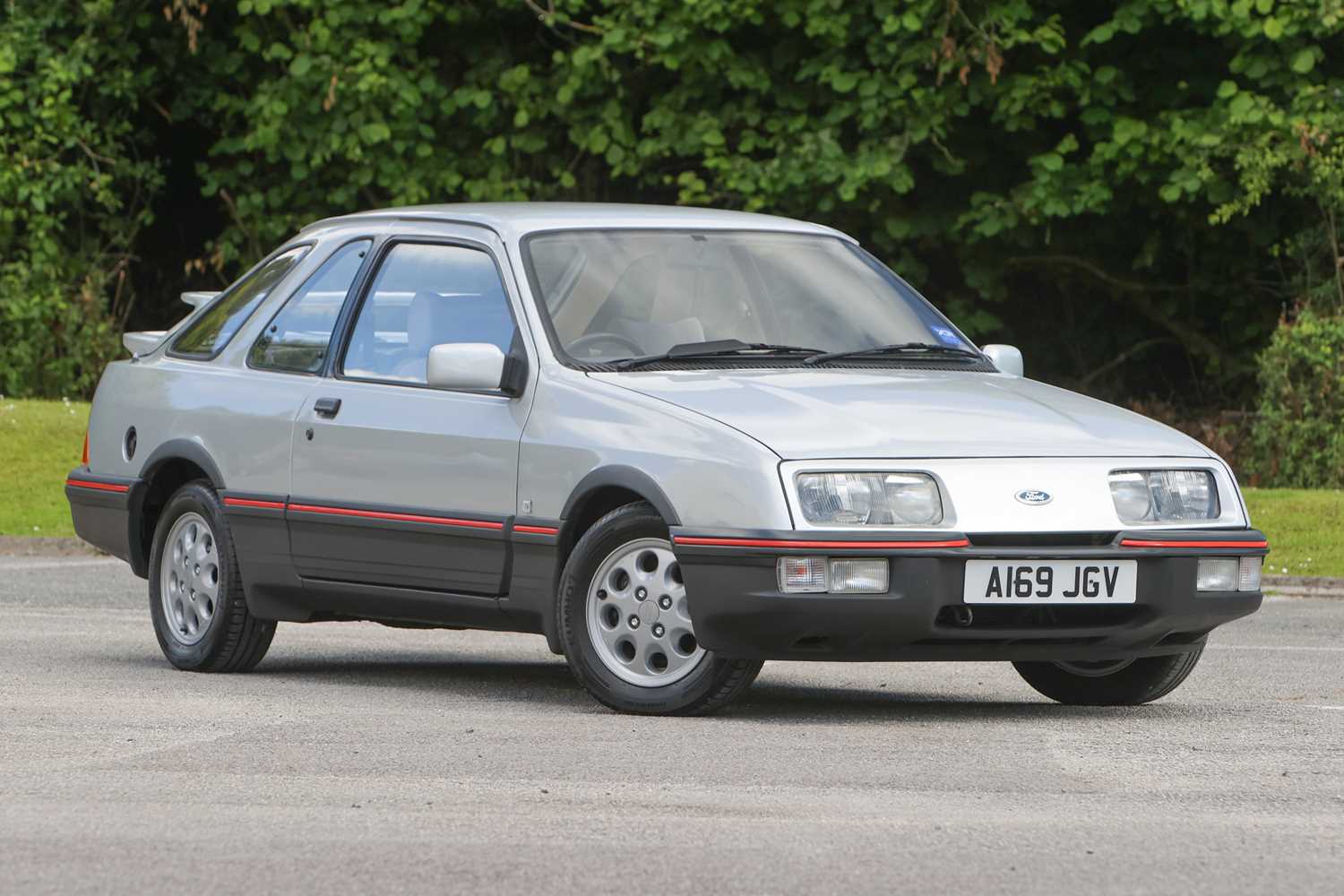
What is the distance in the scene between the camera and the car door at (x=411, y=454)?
356 inches

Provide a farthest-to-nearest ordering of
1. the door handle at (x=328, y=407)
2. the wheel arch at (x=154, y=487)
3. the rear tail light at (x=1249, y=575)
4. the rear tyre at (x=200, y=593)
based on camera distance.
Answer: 1. the wheel arch at (x=154, y=487)
2. the rear tyre at (x=200, y=593)
3. the door handle at (x=328, y=407)
4. the rear tail light at (x=1249, y=575)

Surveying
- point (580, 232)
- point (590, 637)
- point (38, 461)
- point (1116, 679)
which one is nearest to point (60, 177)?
point (38, 461)

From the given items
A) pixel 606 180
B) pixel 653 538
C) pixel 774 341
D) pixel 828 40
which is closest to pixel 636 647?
pixel 653 538

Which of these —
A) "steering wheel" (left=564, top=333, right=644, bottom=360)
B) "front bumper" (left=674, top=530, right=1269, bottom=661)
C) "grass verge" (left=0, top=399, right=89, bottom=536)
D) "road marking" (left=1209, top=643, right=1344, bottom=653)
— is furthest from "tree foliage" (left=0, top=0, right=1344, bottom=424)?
"front bumper" (left=674, top=530, right=1269, bottom=661)

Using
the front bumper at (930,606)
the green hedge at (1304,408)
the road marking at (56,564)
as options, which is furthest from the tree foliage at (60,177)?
the front bumper at (930,606)

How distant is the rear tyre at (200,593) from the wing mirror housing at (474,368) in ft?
5.10

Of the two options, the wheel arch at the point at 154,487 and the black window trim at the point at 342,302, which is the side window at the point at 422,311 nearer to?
the black window trim at the point at 342,302

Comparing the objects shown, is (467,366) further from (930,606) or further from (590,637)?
(930,606)

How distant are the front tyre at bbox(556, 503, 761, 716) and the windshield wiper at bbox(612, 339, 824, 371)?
0.63m

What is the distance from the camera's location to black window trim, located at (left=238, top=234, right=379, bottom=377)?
32.6 feet

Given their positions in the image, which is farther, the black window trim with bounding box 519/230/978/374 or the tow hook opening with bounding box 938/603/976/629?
the black window trim with bounding box 519/230/978/374

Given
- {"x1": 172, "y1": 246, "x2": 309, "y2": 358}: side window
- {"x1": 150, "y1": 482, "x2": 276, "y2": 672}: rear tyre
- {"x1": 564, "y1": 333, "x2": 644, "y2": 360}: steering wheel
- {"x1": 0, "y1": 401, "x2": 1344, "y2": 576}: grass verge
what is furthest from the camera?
{"x1": 0, "y1": 401, "x2": 1344, "y2": 576}: grass verge

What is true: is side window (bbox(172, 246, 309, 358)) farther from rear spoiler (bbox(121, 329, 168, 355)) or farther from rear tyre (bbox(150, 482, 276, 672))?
rear tyre (bbox(150, 482, 276, 672))

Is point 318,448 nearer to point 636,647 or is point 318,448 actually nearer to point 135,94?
point 636,647
